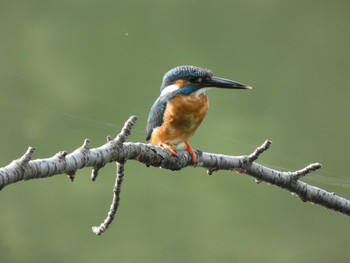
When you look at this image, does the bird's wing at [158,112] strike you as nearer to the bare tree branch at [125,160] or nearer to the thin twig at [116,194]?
the bare tree branch at [125,160]

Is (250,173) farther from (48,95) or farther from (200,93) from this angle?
(48,95)

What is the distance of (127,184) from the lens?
685cm

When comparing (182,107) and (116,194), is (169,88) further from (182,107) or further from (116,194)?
(116,194)

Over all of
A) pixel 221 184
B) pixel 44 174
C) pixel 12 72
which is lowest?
pixel 44 174

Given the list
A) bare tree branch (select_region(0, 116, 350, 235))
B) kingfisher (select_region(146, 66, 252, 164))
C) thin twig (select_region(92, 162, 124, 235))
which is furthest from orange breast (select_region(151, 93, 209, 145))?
thin twig (select_region(92, 162, 124, 235))

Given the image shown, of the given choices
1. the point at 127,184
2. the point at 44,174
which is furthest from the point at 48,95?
the point at 44,174

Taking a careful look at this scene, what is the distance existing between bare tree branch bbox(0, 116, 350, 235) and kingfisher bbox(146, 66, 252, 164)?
0.27 metres

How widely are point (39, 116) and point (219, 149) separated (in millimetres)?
1885

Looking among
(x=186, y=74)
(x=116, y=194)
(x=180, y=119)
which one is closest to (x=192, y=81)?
(x=186, y=74)

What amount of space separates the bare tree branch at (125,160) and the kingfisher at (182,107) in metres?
0.27

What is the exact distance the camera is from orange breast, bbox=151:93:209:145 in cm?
233

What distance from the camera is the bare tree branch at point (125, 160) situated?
4.19 ft

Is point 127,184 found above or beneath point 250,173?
above

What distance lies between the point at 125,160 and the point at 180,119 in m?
0.76
